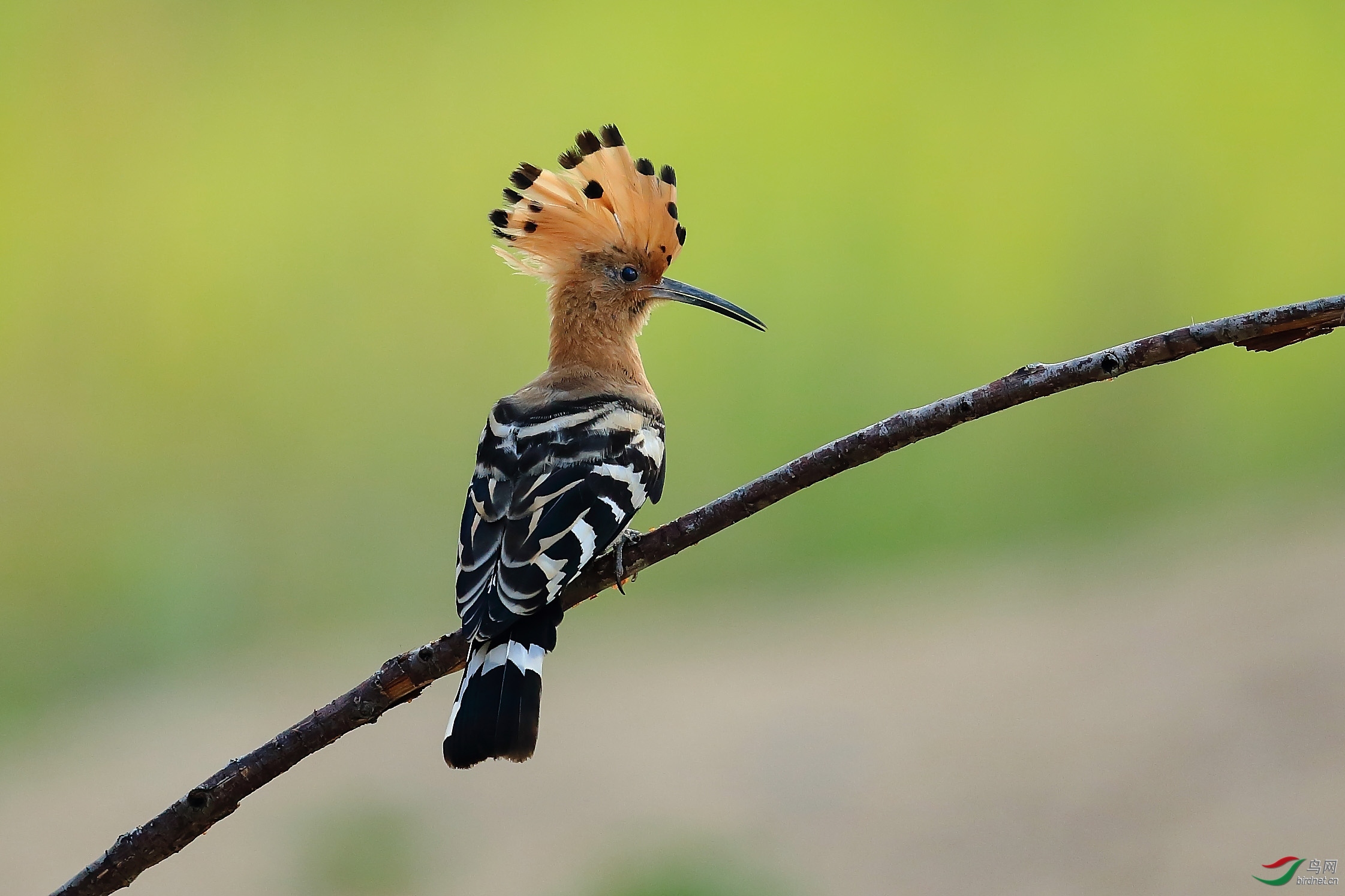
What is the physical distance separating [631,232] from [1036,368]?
652mm

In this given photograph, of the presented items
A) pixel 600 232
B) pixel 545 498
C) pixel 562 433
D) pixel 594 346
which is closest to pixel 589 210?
pixel 600 232

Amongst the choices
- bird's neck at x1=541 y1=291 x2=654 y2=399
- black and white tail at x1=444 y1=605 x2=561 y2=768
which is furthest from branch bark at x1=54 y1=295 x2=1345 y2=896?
bird's neck at x1=541 y1=291 x2=654 y2=399

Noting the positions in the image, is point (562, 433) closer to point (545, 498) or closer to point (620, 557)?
point (545, 498)

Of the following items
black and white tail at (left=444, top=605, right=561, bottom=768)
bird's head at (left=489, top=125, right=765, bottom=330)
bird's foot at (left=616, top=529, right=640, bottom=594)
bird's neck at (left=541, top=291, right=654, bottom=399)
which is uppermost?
bird's head at (left=489, top=125, right=765, bottom=330)

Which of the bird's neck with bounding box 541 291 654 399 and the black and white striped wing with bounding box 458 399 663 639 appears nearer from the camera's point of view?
the black and white striped wing with bounding box 458 399 663 639

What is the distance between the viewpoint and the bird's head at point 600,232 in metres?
1.30

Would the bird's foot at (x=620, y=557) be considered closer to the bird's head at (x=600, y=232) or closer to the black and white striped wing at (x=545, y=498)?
the black and white striped wing at (x=545, y=498)

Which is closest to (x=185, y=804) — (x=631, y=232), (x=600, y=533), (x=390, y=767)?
(x=600, y=533)

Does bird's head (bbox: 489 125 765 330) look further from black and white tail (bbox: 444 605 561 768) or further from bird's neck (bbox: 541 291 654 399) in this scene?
black and white tail (bbox: 444 605 561 768)

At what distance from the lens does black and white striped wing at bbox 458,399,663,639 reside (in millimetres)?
984

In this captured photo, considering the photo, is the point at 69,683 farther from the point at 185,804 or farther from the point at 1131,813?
the point at 1131,813

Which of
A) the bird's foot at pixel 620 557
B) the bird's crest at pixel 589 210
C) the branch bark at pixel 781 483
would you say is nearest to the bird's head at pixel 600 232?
the bird's crest at pixel 589 210

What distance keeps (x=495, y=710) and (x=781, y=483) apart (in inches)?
11.7

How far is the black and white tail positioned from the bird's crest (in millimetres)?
563
